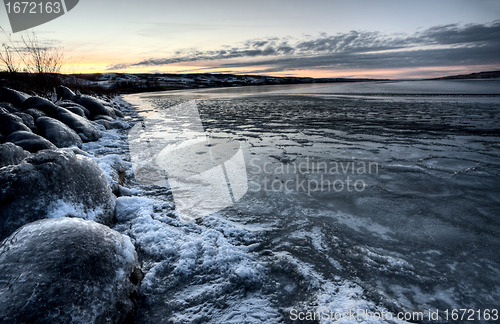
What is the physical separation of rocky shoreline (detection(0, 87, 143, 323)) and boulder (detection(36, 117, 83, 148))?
2180mm

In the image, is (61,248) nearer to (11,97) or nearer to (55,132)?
(55,132)

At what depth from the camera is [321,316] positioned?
1.47 metres

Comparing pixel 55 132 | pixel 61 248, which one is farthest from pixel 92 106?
pixel 61 248

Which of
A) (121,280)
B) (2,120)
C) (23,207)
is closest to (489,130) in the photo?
(121,280)

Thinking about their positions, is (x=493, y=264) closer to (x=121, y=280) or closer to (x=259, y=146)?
(x=121, y=280)

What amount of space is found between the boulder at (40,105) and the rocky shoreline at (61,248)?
3.96 meters

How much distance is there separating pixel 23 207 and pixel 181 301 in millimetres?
1491

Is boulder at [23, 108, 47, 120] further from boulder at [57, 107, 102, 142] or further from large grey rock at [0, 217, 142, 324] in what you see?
large grey rock at [0, 217, 142, 324]

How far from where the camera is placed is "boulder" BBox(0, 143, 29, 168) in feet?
8.53

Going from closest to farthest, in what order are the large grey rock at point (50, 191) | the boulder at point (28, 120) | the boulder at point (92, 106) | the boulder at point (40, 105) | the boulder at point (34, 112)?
1. the large grey rock at point (50, 191)
2. the boulder at point (28, 120)
3. the boulder at point (34, 112)
4. the boulder at point (40, 105)
5. the boulder at point (92, 106)

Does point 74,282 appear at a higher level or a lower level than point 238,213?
higher

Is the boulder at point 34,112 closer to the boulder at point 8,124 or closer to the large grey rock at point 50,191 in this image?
the boulder at point 8,124

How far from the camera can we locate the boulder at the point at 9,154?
260cm

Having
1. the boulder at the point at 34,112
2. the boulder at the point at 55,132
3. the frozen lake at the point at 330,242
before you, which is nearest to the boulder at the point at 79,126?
the boulder at the point at 34,112
